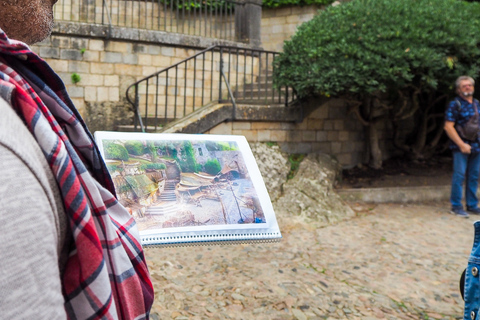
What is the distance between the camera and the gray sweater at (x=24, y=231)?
0.62 meters

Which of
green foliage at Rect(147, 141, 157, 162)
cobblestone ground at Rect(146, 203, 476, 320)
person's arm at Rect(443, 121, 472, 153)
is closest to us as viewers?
green foliage at Rect(147, 141, 157, 162)

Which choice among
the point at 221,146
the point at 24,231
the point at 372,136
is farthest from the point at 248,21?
the point at 24,231

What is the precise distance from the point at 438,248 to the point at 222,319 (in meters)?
2.97

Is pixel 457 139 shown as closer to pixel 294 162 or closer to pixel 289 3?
pixel 294 162

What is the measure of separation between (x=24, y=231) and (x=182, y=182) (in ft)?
4.23

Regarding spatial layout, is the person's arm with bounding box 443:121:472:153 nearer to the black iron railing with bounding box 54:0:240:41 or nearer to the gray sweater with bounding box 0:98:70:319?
the black iron railing with bounding box 54:0:240:41

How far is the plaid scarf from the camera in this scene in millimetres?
755

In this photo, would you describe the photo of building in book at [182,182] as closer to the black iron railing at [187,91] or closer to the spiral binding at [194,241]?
the spiral binding at [194,241]

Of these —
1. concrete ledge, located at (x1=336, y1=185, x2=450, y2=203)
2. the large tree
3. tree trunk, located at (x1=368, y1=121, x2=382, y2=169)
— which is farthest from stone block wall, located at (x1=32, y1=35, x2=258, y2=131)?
tree trunk, located at (x1=368, y1=121, x2=382, y2=169)

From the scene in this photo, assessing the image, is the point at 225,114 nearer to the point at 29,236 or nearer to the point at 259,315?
the point at 259,315

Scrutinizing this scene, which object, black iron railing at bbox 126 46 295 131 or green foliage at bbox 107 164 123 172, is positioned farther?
black iron railing at bbox 126 46 295 131

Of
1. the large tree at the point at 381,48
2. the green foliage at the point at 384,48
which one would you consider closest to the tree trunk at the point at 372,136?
the large tree at the point at 381,48

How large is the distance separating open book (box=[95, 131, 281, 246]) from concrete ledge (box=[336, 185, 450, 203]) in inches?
219

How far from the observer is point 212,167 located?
202 centimetres
